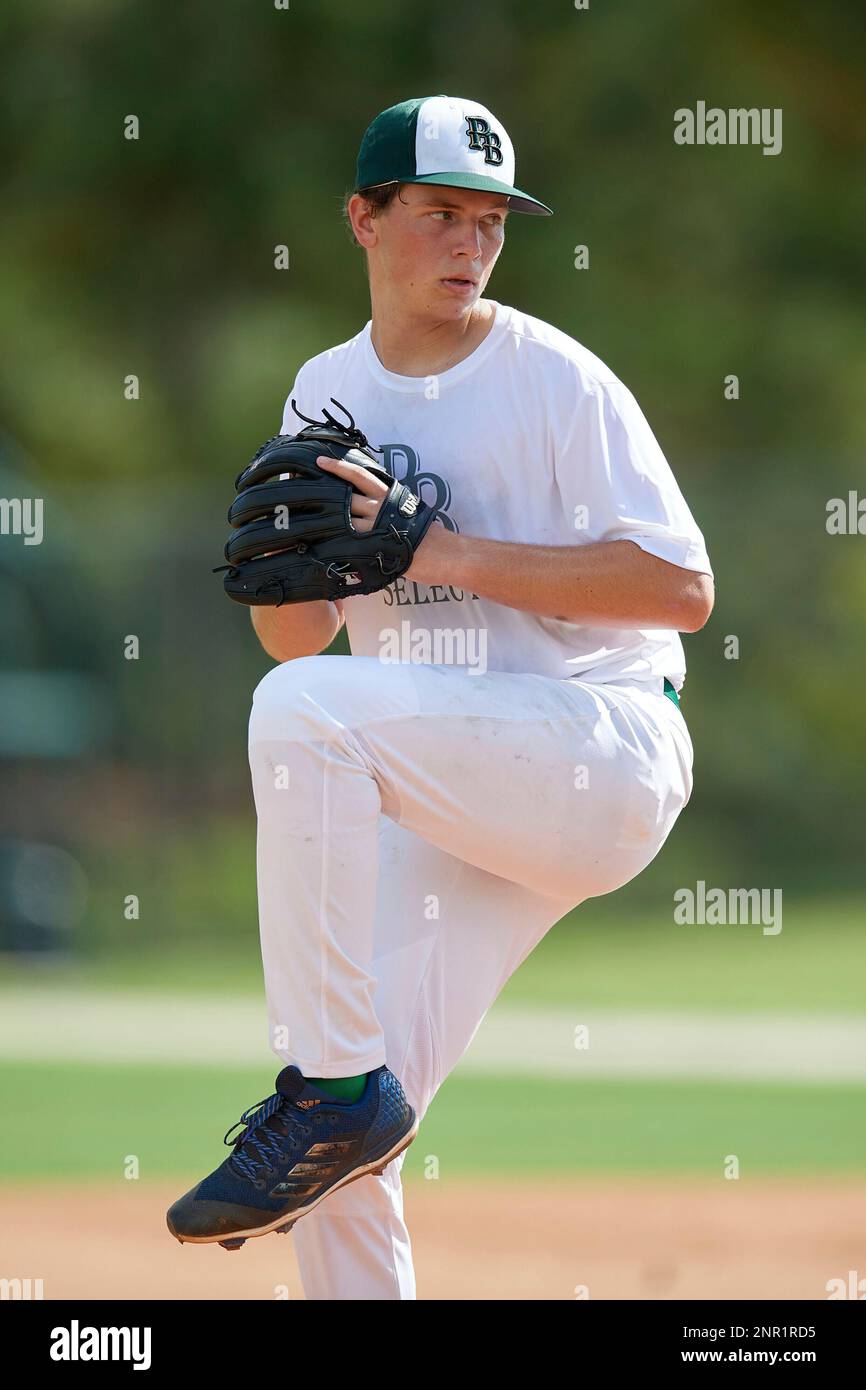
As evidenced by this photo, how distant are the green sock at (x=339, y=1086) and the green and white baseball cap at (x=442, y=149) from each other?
1.44 meters

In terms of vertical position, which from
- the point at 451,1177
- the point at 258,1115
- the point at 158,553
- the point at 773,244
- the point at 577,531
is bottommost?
the point at 451,1177

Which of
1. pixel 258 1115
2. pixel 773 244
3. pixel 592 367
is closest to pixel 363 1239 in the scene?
pixel 258 1115

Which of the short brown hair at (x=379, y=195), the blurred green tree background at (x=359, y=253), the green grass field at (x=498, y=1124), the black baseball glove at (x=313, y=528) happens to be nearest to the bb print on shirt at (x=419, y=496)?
the black baseball glove at (x=313, y=528)

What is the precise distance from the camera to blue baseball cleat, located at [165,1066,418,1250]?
107 inches

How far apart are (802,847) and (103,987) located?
4.54 meters

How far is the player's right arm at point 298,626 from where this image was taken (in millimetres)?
3363

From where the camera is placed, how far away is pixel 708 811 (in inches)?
468

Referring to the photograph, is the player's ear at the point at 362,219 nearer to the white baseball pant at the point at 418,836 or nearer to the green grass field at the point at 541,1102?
the white baseball pant at the point at 418,836

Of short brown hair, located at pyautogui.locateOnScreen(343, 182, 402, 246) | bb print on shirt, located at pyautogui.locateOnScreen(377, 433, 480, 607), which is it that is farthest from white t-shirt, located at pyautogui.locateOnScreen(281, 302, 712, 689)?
short brown hair, located at pyautogui.locateOnScreen(343, 182, 402, 246)

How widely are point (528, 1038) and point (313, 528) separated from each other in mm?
6419

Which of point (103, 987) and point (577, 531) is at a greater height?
Answer: point (577, 531)

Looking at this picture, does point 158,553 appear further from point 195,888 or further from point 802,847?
point 802,847

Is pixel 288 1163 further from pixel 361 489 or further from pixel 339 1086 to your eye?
pixel 361 489

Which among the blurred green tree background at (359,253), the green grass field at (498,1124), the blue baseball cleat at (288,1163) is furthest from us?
the blurred green tree background at (359,253)
